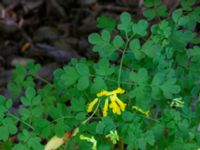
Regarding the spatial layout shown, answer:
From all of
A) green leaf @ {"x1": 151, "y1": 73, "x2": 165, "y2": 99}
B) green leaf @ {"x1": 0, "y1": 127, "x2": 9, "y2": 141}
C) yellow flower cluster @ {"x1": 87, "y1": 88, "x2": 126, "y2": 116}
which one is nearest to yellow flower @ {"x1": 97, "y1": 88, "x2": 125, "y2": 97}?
yellow flower cluster @ {"x1": 87, "y1": 88, "x2": 126, "y2": 116}

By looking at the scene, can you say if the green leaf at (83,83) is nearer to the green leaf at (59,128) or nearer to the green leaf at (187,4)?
the green leaf at (59,128)

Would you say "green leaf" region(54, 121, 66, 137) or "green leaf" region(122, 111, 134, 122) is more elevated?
"green leaf" region(122, 111, 134, 122)

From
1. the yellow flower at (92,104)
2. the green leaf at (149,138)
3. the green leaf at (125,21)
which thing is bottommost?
the green leaf at (149,138)

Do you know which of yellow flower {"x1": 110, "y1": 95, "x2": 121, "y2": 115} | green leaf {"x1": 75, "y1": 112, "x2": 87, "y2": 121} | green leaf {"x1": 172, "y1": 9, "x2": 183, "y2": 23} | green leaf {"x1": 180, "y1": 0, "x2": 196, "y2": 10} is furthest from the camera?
green leaf {"x1": 180, "y1": 0, "x2": 196, "y2": 10}

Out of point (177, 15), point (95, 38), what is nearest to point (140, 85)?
point (95, 38)

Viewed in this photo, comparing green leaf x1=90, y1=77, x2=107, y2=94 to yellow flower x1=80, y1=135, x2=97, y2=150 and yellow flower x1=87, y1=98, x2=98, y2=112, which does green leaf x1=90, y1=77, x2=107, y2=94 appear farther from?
yellow flower x1=80, y1=135, x2=97, y2=150

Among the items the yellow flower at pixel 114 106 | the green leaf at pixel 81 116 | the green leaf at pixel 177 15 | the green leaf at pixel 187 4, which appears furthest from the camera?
the green leaf at pixel 187 4

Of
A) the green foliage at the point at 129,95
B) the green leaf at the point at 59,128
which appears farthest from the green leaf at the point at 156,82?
the green leaf at the point at 59,128

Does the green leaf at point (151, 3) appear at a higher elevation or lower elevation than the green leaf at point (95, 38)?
higher

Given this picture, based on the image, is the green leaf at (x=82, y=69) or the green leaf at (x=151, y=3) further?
the green leaf at (x=151, y=3)

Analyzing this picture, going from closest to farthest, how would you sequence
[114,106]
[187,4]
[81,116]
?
1. [114,106]
2. [81,116]
3. [187,4]

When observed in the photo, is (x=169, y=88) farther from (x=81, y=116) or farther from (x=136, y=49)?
(x=81, y=116)

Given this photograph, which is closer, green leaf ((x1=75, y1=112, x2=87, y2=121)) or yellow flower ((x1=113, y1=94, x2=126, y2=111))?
yellow flower ((x1=113, y1=94, x2=126, y2=111))
